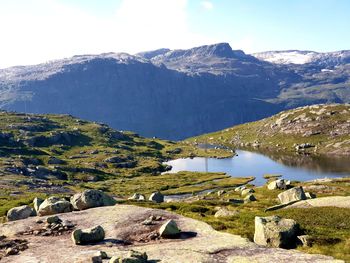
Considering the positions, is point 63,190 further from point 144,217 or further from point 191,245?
point 191,245

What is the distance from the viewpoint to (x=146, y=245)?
4012 centimetres

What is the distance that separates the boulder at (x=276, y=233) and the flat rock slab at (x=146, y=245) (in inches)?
85.2

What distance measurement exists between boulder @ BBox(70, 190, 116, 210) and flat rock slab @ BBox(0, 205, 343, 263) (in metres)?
7.37

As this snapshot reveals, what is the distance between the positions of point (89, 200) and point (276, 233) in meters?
30.7

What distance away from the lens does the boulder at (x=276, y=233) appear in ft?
129

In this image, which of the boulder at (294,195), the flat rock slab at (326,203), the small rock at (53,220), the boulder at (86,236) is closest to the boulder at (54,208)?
the small rock at (53,220)

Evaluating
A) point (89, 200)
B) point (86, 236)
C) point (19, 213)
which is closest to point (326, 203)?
point (89, 200)

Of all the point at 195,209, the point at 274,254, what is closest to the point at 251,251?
the point at 274,254

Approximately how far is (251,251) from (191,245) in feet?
18.9

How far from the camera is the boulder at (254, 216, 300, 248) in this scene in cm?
3944

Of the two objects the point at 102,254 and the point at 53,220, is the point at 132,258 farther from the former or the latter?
the point at 53,220

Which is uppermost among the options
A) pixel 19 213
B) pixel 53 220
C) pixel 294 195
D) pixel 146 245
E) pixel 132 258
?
pixel 132 258

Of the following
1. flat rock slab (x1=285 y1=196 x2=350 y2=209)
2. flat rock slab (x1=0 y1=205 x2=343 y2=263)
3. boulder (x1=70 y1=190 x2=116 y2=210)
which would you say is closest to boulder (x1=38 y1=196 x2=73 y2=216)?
boulder (x1=70 y1=190 x2=116 y2=210)

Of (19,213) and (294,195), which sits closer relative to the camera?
(19,213)
